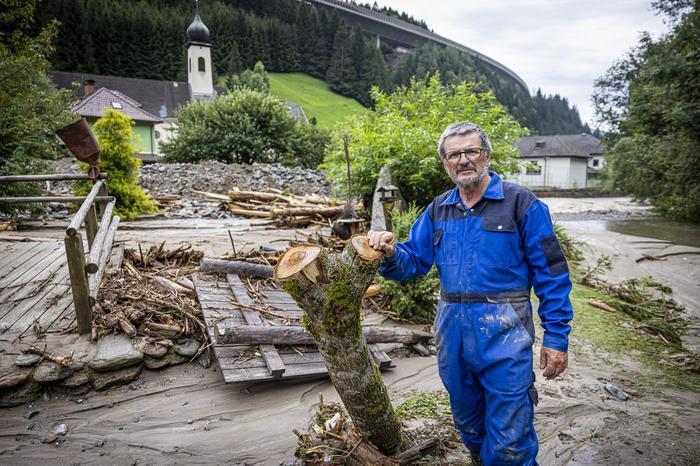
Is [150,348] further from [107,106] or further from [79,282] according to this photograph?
[107,106]

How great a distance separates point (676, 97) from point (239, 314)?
700 inches

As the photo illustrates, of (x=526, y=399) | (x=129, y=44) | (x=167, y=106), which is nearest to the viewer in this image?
(x=526, y=399)

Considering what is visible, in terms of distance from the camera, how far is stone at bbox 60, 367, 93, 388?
13.8 feet

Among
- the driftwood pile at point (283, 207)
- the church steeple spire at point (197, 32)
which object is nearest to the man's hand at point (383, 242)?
the driftwood pile at point (283, 207)

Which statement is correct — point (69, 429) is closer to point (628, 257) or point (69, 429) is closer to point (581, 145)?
point (628, 257)

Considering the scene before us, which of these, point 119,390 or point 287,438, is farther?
point 119,390

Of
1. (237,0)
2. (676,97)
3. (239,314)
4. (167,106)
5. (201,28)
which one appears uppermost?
(237,0)

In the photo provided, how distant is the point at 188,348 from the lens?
4.90 m

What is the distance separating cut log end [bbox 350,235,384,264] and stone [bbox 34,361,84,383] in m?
3.31

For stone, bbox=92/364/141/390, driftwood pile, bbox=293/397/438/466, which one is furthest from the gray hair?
stone, bbox=92/364/141/390

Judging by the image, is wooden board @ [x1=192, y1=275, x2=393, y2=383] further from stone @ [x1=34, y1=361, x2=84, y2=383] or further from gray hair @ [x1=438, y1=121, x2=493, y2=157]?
gray hair @ [x1=438, y1=121, x2=493, y2=157]

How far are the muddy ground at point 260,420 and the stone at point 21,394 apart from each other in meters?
0.07

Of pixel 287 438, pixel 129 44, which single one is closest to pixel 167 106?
pixel 129 44

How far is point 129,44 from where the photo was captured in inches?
2633
